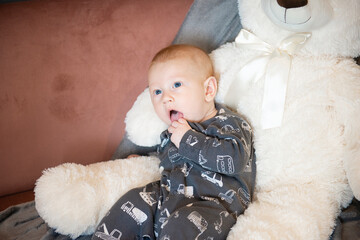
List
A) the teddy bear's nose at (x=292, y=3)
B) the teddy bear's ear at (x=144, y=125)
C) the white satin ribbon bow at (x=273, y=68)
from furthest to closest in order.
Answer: the teddy bear's ear at (x=144, y=125), the white satin ribbon bow at (x=273, y=68), the teddy bear's nose at (x=292, y=3)

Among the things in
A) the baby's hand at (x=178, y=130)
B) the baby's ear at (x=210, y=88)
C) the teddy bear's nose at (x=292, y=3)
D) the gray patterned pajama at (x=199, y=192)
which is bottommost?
the gray patterned pajama at (x=199, y=192)

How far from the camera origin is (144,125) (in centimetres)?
111

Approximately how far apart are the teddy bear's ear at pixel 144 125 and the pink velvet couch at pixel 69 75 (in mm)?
157

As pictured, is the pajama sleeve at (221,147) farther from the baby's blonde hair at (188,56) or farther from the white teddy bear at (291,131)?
the baby's blonde hair at (188,56)

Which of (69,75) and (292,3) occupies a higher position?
(292,3)

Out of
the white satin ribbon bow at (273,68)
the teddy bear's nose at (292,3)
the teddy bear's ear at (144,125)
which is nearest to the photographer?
the teddy bear's nose at (292,3)

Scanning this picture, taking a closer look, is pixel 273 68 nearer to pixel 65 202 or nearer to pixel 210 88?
pixel 210 88

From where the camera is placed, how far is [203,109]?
1.02 m

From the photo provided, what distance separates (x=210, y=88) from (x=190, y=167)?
271 millimetres

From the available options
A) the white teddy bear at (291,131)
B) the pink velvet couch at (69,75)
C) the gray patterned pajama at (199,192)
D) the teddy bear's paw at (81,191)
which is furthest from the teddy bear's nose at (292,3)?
the teddy bear's paw at (81,191)

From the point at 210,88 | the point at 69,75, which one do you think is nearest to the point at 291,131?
the point at 210,88

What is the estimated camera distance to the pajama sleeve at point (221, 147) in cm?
87

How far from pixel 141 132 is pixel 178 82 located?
0.24 meters

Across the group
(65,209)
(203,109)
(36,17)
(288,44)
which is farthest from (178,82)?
(36,17)
